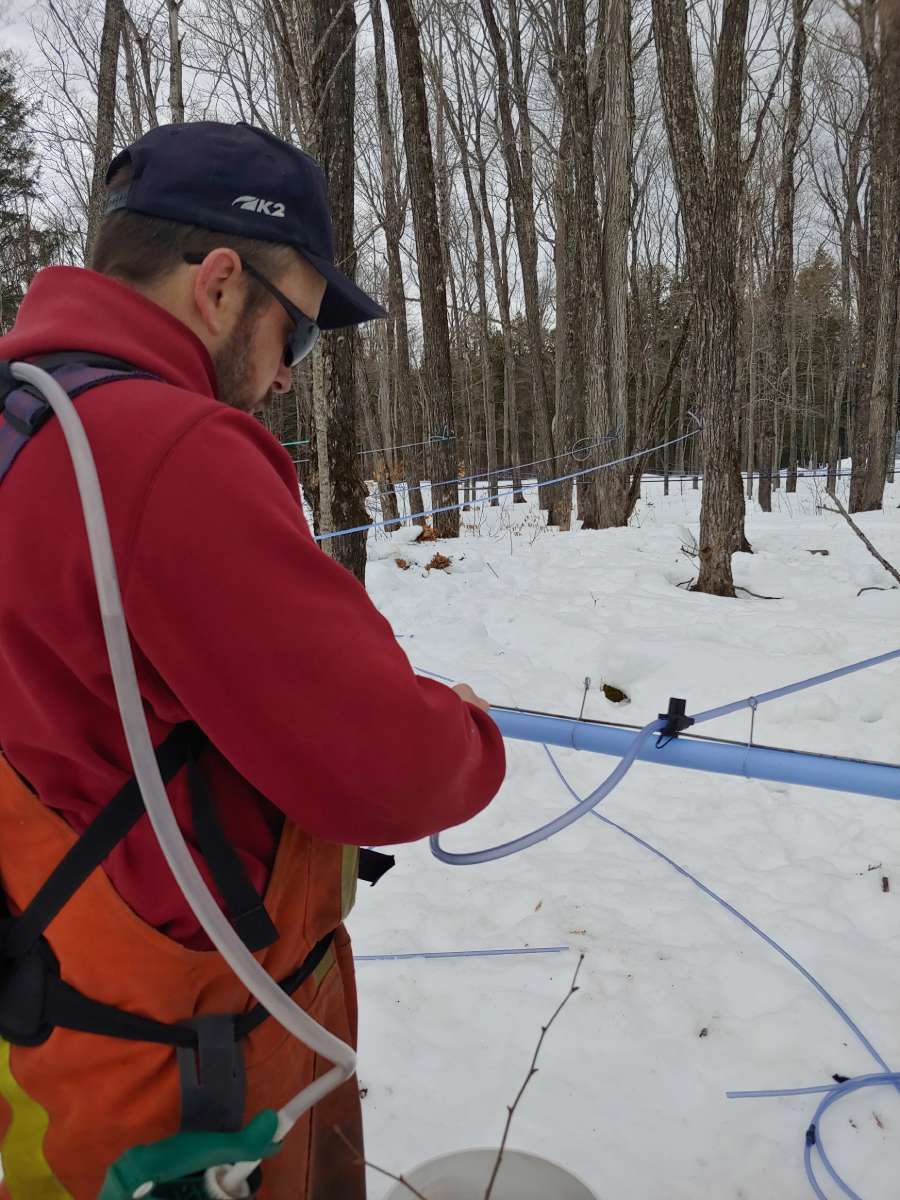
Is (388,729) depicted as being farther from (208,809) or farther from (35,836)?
(35,836)

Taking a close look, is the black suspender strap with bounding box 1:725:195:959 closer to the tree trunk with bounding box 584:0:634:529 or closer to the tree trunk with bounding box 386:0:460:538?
the tree trunk with bounding box 386:0:460:538

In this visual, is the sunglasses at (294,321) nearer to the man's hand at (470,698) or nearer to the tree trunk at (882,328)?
the man's hand at (470,698)

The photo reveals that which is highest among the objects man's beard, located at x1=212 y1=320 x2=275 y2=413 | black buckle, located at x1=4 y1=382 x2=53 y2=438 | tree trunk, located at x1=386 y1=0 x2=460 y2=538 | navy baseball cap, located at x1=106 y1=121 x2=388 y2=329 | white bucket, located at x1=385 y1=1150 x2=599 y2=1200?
tree trunk, located at x1=386 y1=0 x2=460 y2=538

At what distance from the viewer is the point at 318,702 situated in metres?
0.88

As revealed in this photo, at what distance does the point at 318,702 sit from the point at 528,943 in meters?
2.32

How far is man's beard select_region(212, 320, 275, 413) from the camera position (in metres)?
1.14

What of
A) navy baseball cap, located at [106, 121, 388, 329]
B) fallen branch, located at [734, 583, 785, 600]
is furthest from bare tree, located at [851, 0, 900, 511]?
navy baseball cap, located at [106, 121, 388, 329]

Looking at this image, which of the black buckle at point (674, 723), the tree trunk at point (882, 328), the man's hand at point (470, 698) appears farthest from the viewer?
the tree trunk at point (882, 328)

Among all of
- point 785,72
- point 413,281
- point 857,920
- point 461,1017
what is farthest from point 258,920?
point 413,281

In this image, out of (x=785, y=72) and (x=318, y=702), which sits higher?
(x=785, y=72)

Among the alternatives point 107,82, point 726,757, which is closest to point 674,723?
point 726,757

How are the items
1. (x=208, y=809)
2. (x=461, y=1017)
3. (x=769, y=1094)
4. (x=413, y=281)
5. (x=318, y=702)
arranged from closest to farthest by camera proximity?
1. (x=318, y=702)
2. (x=208, y=809)
3. (x=769, y=1094)
4. (x=461, y=1017)
5. (x=413, y=281)

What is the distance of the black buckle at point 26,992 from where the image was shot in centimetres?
102

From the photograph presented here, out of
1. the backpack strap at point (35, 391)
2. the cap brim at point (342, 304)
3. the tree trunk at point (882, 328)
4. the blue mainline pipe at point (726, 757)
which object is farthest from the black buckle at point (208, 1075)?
the tree trunk at point (882, 328)
